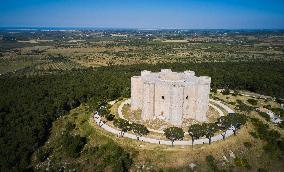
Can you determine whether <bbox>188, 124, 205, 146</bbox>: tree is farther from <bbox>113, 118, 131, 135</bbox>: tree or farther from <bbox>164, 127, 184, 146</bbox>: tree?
<bbox>113, 118, 131, 135</bbox>: tree

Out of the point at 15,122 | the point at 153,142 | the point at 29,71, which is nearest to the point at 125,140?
the point at 153,142

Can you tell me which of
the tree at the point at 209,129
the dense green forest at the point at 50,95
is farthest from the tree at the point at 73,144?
the tree at the point at 209,129

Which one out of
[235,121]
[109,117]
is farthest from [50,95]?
[235,121]

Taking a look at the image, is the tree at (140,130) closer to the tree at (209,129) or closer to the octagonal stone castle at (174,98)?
the octagonal stone castle at (174,98)

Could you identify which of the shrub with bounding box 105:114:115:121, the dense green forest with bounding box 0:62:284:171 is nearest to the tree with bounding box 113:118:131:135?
the shrub with bounding box 105:114:115:121

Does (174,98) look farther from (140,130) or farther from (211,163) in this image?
(211,163)

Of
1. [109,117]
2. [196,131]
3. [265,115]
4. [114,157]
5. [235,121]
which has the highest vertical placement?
[235,121]

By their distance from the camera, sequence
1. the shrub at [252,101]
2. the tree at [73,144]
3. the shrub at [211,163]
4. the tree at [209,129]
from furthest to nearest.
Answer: the shrub at [252,101], the tree at [73,144], the tree at [209,129], the shrub at [211,163]
